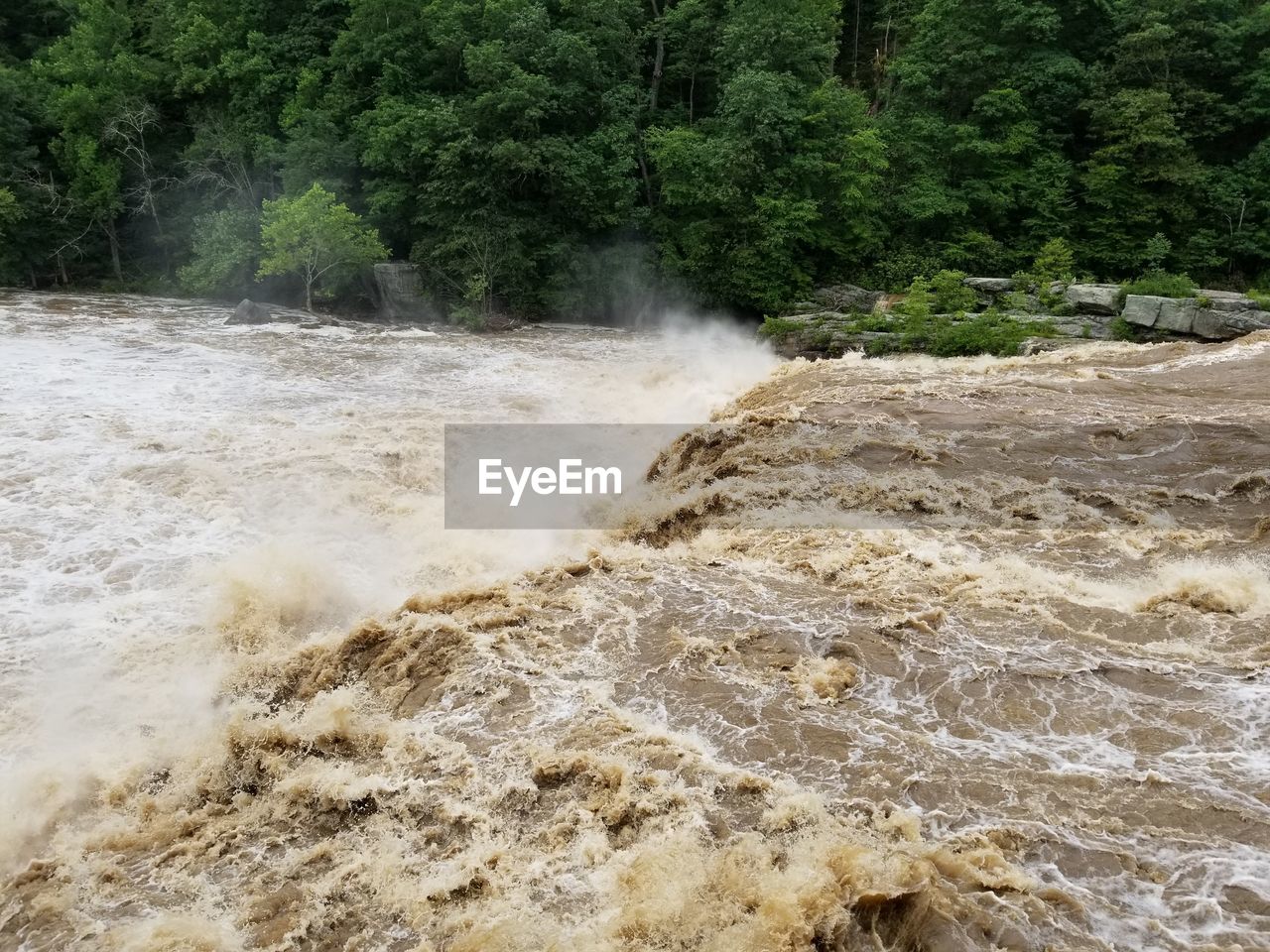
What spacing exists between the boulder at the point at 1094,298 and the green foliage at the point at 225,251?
1876 centimetres

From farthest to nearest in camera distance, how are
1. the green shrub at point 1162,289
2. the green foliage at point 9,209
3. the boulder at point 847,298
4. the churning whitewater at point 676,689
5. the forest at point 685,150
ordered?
the green foliage at point 9,209 → the forest at point 685,150 → the boulder at point 847,298 → the green shrub at point 1162,289 → the churning whitewater at point 676,689

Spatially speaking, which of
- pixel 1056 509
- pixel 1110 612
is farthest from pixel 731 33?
pixel 1110 612

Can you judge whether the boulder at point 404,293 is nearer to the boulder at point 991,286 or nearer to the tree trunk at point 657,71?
the tree trunk at point 657,71

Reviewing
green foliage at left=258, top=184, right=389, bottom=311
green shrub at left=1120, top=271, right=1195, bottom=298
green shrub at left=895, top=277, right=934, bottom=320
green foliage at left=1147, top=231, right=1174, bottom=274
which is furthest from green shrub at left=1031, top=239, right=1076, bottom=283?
green foliage at left=258, top=184, right=389, bottom=311

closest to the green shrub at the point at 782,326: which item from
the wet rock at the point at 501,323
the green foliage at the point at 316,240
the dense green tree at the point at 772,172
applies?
the dense green tree at the point at 772,172

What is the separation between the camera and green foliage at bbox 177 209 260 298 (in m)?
20.0

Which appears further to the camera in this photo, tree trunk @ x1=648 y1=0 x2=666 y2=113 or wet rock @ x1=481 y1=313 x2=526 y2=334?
tree trunk @ x1=648 y1=0 x2=666 y2=113

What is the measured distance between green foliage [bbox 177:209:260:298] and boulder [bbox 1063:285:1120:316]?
739 inches

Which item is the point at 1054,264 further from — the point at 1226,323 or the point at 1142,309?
the point at 1226,323

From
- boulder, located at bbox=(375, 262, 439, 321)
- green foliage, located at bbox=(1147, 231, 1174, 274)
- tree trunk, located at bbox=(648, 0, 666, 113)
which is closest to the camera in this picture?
green foliage, located at bbox=(1147, 231, 1174, 274)

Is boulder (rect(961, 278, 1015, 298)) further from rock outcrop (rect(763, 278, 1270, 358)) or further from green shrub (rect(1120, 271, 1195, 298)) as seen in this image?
green shrub (rect(1120, 271, 1195, 298))

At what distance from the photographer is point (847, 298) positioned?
19.0 meters

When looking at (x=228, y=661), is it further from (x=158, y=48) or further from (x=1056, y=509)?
(x=158, y=48)

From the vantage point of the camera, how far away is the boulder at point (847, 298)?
61.4 feet
